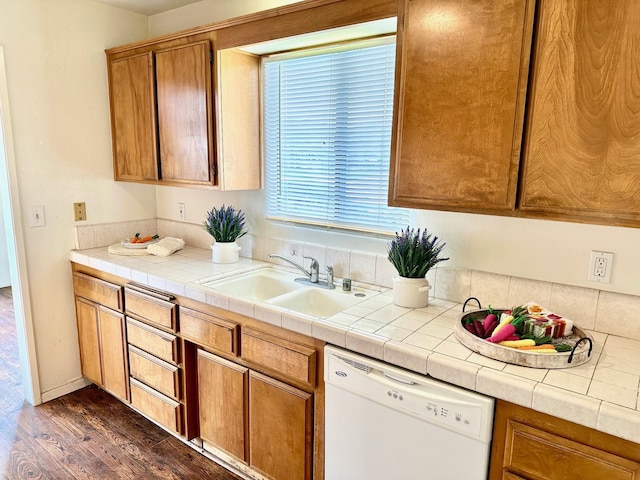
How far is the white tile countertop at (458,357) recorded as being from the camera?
1.09 metres

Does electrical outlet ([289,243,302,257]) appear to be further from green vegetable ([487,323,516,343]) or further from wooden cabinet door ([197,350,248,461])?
green vegetable ([487,323,516,343])

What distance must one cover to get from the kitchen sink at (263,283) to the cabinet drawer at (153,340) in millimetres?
397

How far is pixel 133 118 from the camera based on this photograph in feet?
8.79

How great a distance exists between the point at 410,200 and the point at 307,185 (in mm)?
855

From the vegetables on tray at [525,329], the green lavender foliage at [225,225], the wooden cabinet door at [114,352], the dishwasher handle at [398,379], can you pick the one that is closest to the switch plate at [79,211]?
the wooden cabinet door at [114,352]

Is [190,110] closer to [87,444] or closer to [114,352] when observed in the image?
[114,352]

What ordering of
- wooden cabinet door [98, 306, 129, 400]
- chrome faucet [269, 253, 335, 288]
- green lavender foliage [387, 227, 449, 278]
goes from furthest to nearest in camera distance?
1. wooden cabinet door [98, 306, 129, 400]
2. chrome faucet [269, 253, 335, 288]
3. green lavender foliage [387, 227, 449, 278]

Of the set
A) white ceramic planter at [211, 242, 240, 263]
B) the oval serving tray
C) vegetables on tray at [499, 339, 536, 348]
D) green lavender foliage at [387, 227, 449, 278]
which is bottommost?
the oval serving tray

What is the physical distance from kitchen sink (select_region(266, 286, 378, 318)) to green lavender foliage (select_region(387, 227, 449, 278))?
10.3 inches

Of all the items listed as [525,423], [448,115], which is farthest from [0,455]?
[448,115]

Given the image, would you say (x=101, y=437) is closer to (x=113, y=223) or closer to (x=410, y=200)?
(x=113, y=223)

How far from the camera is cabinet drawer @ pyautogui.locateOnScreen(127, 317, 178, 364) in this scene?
2174 millimetres

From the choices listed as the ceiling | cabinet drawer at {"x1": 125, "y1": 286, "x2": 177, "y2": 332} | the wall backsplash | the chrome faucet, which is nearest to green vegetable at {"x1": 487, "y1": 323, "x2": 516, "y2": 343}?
the wall backsplash

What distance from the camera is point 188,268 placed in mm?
2344
